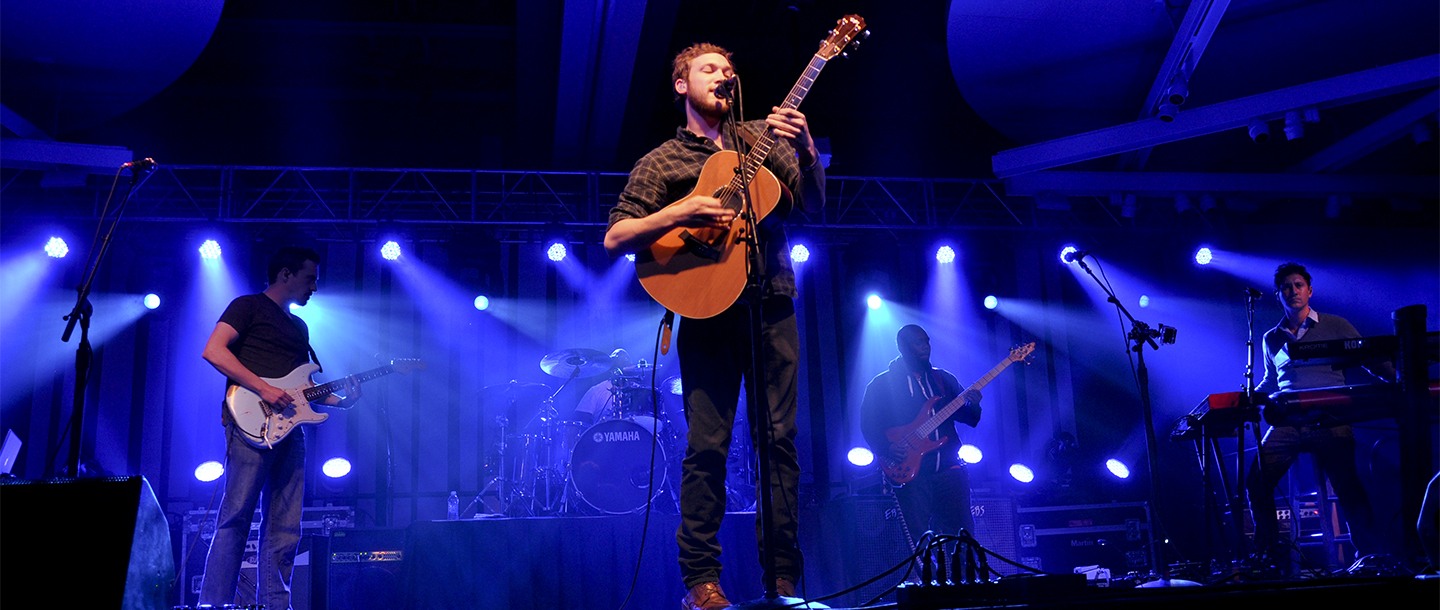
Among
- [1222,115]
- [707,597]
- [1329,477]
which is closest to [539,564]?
[707,597]

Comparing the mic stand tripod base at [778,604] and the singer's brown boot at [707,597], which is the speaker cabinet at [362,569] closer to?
the singer's brown boot at [707,597]

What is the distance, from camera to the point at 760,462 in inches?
101

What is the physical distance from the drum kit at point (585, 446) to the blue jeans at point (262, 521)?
2208mm

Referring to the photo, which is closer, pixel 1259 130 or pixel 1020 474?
pixel 1259 130

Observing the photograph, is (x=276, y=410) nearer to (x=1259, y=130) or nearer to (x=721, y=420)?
(x=721, y=420)

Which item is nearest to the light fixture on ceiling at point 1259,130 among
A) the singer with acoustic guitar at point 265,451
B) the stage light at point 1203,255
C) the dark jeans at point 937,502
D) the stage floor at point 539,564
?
the stage light at point 1203,255

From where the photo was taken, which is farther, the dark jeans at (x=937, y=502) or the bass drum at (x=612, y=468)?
the bass drum at (x=612, y=468)

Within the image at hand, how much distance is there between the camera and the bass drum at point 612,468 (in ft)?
22.3

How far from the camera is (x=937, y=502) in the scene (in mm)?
6152

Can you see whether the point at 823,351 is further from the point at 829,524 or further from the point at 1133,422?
the point at 829,524

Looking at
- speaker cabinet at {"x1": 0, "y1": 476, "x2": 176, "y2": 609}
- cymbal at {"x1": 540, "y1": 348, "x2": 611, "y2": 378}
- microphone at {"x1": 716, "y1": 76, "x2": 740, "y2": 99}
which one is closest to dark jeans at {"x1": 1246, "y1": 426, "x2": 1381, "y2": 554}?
microphone at {"x1": 716, "y1": 76, "x2": 740, "y2": 99}

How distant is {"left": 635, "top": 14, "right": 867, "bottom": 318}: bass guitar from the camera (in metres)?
2.86

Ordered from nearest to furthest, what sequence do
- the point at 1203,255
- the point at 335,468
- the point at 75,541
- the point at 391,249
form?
Answer: 1. the point at 75,541
2. the point at 391,249
3. the point at 335,468
4. the point at 1203,255

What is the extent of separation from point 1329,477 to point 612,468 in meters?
4.64
